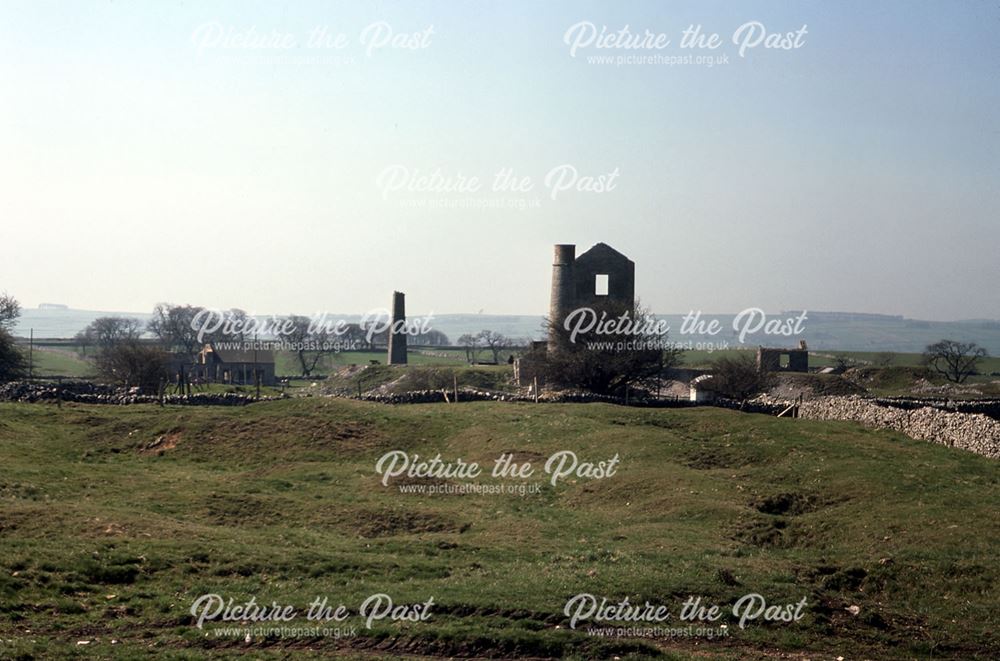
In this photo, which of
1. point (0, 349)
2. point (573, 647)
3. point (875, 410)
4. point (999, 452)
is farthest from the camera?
point (0, 349)

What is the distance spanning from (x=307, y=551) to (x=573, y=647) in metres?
7.20

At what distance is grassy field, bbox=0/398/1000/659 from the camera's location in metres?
14.7

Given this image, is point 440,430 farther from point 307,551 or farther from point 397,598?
point 397,598

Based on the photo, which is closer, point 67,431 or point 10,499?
point 10,499

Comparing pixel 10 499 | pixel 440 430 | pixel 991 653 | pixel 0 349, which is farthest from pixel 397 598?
pixel 0 349

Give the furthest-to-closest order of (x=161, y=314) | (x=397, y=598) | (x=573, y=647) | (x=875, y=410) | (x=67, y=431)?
1. (x=161, y=314)
2. (x=875, y=410)
3. (x=67, y=431)
4. (x=397, y=598)
5. (x=573, y=647)

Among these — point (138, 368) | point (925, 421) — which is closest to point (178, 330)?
point (138, 368)

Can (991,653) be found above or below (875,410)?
below

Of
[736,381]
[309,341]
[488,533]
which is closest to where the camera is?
[488,533]

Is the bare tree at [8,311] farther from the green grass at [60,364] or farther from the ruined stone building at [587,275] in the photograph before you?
the ruined stone building at [587,275]

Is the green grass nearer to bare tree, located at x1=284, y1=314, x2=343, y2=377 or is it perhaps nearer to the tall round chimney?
bare tree, located at x1=284, y1=314, x2=343, y2=377

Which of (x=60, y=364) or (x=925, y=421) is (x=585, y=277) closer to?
(x=925, y=421)

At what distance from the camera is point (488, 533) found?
22.3 m

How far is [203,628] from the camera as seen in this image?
14.6 meters
